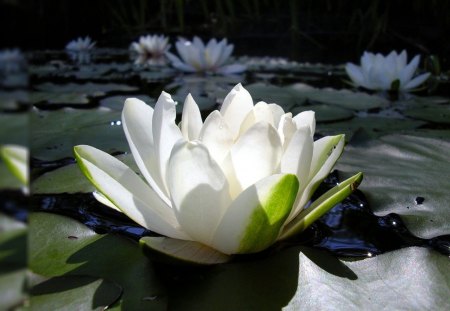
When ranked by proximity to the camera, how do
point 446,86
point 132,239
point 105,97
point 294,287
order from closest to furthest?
point 294,287, point 132,239, point 105,97, point 446,86

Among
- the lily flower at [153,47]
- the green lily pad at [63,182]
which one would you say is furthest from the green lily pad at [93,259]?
the lily flower at [153,47]

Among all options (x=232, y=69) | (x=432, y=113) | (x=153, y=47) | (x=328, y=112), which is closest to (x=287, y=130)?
(x=328, y=112)

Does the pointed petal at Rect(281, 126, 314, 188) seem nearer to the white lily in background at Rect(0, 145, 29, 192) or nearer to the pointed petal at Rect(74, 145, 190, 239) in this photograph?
the pointed petal at Rect(74, 145, 190, 239)

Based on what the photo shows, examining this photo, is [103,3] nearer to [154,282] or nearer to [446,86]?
[446,86]

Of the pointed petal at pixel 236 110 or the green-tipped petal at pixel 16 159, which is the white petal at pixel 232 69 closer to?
the pointed petal at pixel 236 110

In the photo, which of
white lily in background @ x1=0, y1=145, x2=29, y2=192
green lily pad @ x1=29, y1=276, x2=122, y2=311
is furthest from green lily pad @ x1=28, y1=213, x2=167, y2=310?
white lily in background @ x1=0, y1=145, x2=29, y2=192

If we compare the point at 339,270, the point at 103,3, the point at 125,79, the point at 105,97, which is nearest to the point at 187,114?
the point at 339,270
